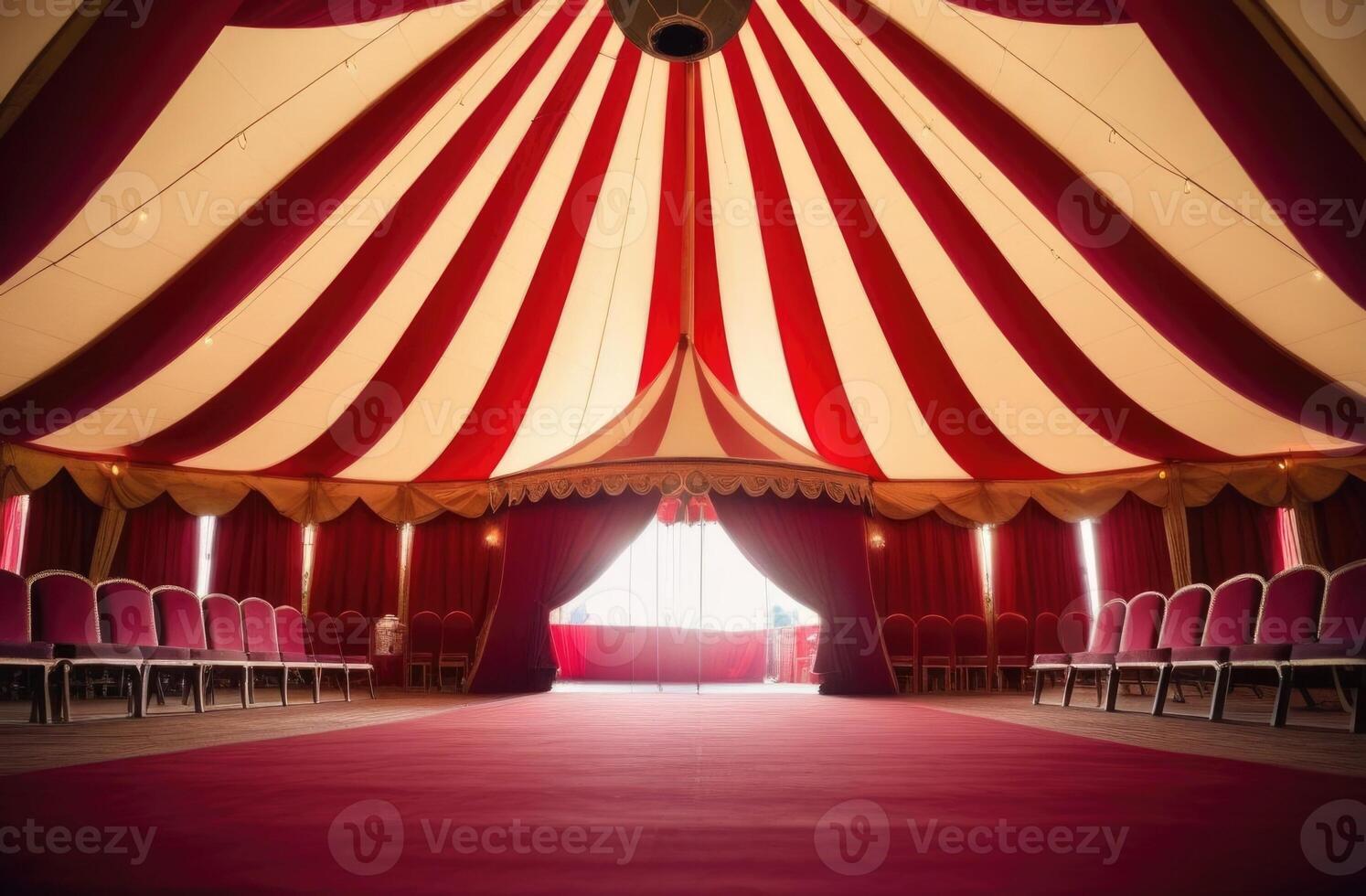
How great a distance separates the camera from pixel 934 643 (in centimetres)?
780

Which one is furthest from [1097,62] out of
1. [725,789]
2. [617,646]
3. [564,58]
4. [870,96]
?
[617,646]

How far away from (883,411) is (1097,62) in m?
4.04

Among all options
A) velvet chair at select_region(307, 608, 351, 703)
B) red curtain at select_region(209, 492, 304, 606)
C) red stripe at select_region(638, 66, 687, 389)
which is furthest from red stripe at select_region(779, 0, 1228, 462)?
red curtain at select_region(209, 492, 304, 606)

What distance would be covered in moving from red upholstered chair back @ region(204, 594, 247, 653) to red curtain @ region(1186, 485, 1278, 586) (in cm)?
892

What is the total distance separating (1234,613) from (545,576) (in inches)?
201

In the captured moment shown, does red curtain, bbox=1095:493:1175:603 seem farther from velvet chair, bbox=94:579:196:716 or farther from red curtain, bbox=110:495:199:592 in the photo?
red curtain, bbox=110:495:199:592

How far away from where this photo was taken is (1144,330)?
6094mm

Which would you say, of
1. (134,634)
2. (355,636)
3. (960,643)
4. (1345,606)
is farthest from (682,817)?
(355,636)

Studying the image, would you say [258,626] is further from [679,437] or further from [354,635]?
[679,437]

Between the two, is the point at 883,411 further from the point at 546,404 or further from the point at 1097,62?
the point at 1097,62

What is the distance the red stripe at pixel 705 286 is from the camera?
6.24 m

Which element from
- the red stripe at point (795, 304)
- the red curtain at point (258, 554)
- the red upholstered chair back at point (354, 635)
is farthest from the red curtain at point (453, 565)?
the red stripe at point (795, 304)

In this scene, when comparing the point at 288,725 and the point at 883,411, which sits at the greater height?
the point at 883,411

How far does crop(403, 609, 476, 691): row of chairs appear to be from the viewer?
26.2 ft
